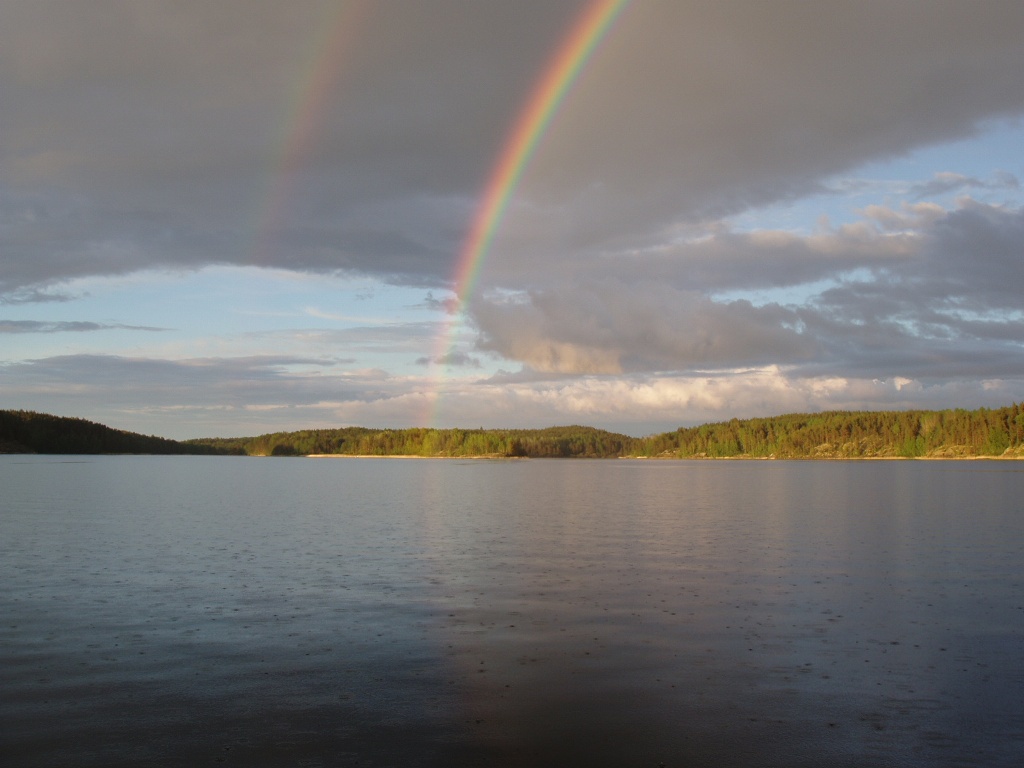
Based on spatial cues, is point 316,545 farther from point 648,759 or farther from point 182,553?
point 648,759

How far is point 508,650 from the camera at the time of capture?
65.1ft

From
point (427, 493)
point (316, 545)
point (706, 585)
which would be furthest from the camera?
point (427, 493)

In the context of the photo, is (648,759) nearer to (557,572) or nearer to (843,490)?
(557,572)

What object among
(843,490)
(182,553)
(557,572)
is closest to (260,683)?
(557,572)

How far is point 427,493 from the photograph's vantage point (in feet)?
285

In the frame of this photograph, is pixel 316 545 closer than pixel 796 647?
No

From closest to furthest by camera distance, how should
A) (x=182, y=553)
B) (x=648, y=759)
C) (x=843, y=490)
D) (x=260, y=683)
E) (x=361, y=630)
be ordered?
(x=648, y=759) → (x=260, y=683) → (x=361, y=630) → (x=182, y=553) → (x=843, y=490)

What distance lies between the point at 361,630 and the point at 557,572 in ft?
38.7

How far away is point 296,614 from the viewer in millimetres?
23625

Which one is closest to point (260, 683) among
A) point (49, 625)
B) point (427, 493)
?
point (49, 625)

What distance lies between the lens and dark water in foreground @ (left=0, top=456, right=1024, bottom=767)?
13.7m

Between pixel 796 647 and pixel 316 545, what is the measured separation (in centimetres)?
2530

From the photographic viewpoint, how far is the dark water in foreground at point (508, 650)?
13.7 m

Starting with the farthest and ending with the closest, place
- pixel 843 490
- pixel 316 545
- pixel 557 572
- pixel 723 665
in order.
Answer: pixel 843 490, pixel 316 545, pixel 557 572, pixel 723 665
